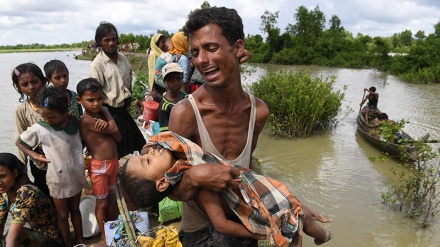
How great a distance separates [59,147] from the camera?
9.37 ft

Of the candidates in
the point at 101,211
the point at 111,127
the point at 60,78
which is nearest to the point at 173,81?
the point at 111,127

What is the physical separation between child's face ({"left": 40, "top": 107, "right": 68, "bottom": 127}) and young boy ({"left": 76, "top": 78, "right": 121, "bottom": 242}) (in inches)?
7.0

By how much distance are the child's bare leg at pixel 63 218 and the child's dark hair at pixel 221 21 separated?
2.27 metres

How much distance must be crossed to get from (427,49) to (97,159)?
25.6 metres

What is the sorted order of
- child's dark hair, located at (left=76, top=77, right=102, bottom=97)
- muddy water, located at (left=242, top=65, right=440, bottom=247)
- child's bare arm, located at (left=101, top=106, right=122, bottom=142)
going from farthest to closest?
muddy water, located at (left=242, top=65, right=440, bottom=247) → child's bare arm, located at (left=101, top=106, right=122, bottom=142) → child's dark hair, located at (left=76, top=77, right=102, bottom=97)

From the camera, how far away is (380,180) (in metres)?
7.23

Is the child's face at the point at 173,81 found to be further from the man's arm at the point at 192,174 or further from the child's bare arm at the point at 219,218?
the child's bare arm at the point at 219,218

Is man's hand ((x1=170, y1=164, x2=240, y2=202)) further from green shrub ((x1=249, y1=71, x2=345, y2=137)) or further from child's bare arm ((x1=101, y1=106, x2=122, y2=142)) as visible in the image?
green shrub ((x1=249, y1=71, x2=345, y2=137))

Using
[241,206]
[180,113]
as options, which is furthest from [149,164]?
[241,206]

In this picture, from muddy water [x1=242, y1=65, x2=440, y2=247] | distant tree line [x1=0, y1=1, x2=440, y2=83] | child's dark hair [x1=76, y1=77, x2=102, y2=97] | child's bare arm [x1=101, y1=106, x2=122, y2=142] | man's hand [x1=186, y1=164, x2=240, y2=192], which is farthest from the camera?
distant tree line [x1=0, y1=1, x2=440, y2=83]

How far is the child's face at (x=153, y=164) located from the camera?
137 centimetres

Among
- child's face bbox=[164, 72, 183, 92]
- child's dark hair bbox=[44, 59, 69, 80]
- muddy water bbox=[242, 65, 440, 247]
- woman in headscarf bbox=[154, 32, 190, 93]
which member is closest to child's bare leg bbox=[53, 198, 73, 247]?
child's dark hair bbox=[44, 59, 69, 80]

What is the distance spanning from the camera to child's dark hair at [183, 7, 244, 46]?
140 cm

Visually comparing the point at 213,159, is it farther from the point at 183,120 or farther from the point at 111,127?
the point at 111,127
